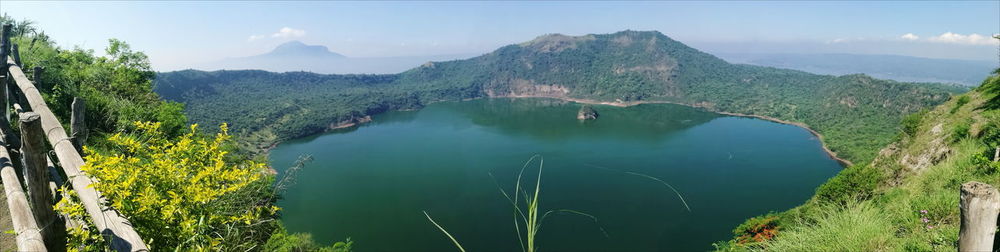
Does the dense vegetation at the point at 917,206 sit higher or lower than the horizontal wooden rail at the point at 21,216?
lower

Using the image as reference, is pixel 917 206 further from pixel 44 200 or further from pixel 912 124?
pixel 912 124

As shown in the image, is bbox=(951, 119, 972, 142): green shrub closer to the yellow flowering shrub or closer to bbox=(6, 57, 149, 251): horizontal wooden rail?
the yellow flowering shrub

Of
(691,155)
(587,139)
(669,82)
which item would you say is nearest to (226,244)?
(691,155)

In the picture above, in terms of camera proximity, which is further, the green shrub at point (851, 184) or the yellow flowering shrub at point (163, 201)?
the green shrub at point (851, 184)

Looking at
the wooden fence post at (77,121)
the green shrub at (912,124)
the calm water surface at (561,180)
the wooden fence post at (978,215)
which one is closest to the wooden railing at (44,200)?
the wooden fence post at (77,121)

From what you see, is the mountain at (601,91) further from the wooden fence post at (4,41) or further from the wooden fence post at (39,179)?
the wooden fence post at (4,41)

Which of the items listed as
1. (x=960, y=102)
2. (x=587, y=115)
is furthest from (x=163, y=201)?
(x=587, y=115)
